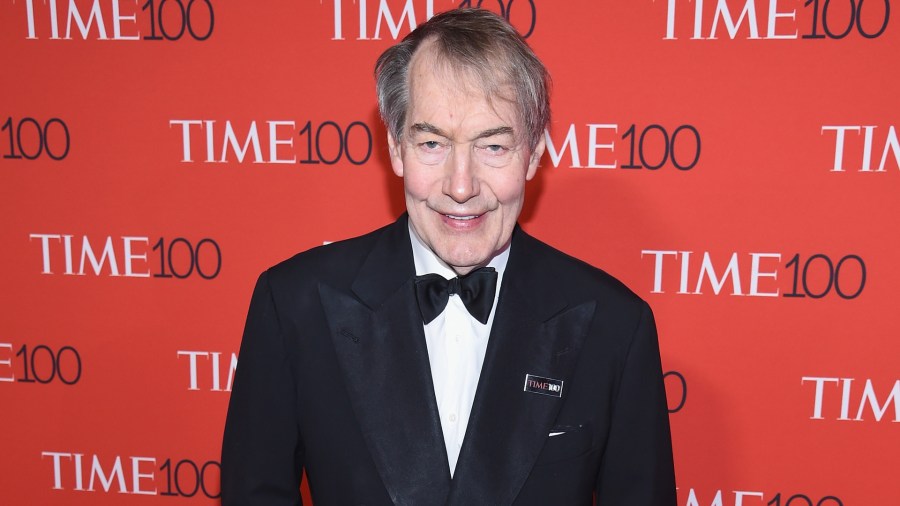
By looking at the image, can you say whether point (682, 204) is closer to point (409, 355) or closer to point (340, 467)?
point (409, 355)

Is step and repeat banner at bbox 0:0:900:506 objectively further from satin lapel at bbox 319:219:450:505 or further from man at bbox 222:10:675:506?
satin lapel at bbox 319:219:450:505

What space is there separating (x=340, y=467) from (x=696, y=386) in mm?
1063

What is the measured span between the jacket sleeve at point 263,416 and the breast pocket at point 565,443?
438 millimetres

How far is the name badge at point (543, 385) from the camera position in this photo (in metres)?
1.37

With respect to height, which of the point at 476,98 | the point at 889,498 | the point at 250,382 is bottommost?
the point at 889,498

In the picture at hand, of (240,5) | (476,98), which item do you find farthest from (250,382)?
(240,5)

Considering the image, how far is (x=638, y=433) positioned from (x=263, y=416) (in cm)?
67

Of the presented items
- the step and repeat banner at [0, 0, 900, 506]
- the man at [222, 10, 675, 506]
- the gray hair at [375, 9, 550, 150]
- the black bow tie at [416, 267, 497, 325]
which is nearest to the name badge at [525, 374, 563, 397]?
the man at [222, 10, 675, 506]

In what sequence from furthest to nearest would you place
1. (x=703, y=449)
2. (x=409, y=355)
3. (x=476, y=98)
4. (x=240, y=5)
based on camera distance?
1. (x=703, y=449)
2. (x=240, y=5)
3. (x=409, y=355)
4. (x=476, y=98)

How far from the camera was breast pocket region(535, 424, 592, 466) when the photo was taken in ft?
4.49

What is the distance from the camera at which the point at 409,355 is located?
1.34 meters

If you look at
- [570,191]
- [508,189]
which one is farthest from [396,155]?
[570,191]

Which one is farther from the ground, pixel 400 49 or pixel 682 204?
pixel 400 49

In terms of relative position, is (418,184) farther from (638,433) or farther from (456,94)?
(638,433)
